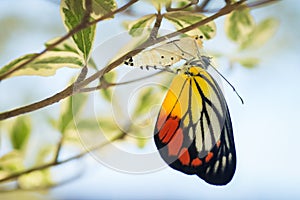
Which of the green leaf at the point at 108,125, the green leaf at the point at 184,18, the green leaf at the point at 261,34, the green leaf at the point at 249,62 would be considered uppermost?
the green leaf at the point at 261,34

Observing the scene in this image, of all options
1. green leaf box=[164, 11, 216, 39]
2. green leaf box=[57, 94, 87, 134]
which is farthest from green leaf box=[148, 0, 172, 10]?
green leaf box=[57, 94, 87, 134]

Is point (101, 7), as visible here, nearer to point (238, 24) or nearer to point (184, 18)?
point (184, 18)

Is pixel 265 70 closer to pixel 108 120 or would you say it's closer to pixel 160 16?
pixel 108 120

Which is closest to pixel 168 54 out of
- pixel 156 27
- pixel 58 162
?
pixel 156 27

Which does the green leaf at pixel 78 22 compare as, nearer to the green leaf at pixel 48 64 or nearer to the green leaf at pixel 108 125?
the green leaf at pixel 48 64

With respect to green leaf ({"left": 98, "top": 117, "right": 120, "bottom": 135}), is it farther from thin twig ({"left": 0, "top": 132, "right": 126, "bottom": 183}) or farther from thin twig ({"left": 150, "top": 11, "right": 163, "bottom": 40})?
thin twig ({"left": 150, "top": 11, "right": 163, "bottom": 40})

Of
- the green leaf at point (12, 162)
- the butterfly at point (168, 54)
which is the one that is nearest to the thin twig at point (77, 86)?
the butterfly at point (168, 54)
